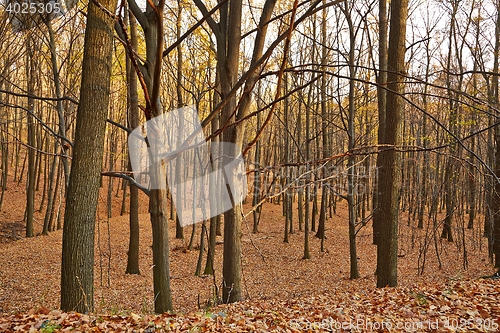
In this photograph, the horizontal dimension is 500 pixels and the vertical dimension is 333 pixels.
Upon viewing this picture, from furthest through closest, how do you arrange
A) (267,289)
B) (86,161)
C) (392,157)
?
(267,289) → (392,157) → (86,161)

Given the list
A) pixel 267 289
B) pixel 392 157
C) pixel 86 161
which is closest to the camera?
pixel 86 161

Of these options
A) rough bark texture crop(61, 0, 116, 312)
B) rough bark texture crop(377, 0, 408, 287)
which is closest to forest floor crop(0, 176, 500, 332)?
rough bark texture crop(61, 0, 116, 312)

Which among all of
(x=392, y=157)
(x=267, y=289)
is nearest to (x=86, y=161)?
(x=392, y=157)

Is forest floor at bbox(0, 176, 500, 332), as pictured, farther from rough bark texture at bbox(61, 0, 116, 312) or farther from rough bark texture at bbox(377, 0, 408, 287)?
rough bark texture at bbox(377, 0, 408, 287)

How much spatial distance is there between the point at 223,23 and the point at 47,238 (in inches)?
582

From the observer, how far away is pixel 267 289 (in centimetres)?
1119

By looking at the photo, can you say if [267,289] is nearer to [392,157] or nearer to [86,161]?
[392,157]

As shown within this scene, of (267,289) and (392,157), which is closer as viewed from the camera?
(392,157)

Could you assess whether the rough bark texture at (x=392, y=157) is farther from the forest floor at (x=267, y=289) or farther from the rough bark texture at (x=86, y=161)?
the rough bark texture at (x=86, y=161)

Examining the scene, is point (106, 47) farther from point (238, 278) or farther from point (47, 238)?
point (47, 238)

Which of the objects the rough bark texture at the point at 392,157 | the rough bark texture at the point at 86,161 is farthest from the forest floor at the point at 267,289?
the rough bark texture at the point at 392,157

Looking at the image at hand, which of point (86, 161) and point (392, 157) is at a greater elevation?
point (392, 157)

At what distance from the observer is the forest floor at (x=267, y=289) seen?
366cm

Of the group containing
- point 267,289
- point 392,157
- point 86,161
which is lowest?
point 267,289
